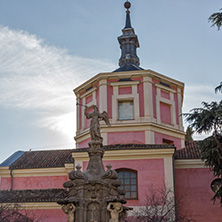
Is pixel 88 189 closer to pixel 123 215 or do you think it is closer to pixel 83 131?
pixel 123 215

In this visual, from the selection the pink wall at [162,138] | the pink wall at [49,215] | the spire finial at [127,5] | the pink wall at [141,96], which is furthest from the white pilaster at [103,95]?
the spire finial at [127,5]

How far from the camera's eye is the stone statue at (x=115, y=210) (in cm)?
1039

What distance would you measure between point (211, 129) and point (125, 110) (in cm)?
698

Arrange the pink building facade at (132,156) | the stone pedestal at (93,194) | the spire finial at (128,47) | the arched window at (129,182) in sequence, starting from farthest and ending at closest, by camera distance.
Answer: the spire finial at (128,47), the pink building facade at (132,156), the arched window at (129,182), the stone pedestal at (93,194)

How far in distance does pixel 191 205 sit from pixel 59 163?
8861 millimetres

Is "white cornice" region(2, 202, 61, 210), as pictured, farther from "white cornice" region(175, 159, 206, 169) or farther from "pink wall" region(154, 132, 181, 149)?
"white cornice" region(175, 159, 206, 169)

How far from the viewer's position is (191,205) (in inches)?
858

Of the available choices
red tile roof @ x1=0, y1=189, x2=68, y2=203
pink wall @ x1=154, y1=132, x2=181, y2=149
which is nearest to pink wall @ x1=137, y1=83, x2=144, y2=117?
pink wall @ x1=154, y1=132, x2=181, y2=149

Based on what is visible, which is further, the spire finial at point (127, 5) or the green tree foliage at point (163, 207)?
the spire finial at point (127, 5)

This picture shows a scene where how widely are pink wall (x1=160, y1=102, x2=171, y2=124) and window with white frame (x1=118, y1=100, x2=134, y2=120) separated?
6.40 feet

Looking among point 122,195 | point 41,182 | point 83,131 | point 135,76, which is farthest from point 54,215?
point 122,195

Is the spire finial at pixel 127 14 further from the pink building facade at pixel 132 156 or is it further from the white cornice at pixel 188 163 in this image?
the white cornice at pixel 188 163

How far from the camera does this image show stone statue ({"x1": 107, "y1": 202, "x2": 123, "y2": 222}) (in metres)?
10.4

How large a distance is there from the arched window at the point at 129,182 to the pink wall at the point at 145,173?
307 mm
